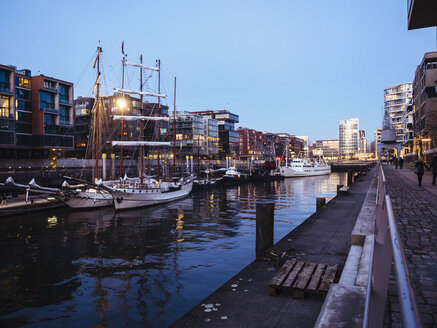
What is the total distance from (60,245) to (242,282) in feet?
→ 47.6

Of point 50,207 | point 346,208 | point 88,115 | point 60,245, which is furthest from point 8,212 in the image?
point 88,115

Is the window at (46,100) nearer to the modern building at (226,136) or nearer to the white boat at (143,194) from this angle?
the white boat at (143,194)

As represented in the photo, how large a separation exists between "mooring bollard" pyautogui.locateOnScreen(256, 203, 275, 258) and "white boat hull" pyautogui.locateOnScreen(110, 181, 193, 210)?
2398cm

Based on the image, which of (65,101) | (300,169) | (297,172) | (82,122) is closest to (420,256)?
(65,101)

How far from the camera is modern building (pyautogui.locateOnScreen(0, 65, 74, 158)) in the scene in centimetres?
5622

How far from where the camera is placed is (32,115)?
63312 mm

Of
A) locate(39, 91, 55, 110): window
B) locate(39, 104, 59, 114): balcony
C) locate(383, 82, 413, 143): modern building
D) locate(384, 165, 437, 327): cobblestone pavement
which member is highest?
locate(383, 82, 413, 143): modern building

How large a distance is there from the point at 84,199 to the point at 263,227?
2620 cm

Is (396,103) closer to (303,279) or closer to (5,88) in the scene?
(5,88)

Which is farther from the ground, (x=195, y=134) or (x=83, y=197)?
(x=195, y=134)

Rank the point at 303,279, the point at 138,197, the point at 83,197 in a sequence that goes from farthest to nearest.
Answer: the point at 138,197 → the point at 83,197 → the point at 303,279

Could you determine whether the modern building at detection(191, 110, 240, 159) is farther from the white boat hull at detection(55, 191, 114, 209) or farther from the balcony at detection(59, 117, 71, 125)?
the white boat hull at detection(55, 191, 114, 209)

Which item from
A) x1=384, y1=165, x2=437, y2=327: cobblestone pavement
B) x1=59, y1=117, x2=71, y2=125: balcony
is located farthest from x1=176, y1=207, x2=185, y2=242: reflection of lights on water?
x1=59, y1=117, x2=71, y2=125: balcony

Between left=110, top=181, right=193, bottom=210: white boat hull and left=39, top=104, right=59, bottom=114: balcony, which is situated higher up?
left=39, top=104, right=59, bottom=114: balcony
